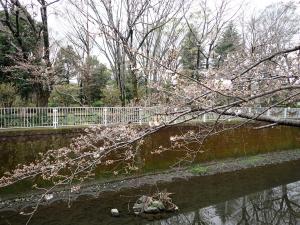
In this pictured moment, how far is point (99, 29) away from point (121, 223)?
502 centimetres

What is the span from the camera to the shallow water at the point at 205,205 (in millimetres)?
7512

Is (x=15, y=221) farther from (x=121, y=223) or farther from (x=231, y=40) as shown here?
(x=231, y=40)

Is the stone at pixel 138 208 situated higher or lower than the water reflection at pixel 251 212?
higher

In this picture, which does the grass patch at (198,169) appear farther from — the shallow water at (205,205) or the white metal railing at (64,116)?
the white metal railing at (64,116)

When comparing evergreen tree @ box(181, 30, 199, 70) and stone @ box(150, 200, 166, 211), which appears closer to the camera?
stone @ box(150, 200, 166, 211)

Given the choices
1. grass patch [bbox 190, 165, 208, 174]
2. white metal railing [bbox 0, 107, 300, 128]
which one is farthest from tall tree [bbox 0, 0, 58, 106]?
grass patch [bbox 190, 165, 208, 174]

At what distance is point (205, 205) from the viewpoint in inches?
341

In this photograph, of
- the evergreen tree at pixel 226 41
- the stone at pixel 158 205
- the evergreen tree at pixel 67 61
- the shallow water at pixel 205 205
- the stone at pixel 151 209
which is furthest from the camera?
the evergreen tree at pixel 226 41

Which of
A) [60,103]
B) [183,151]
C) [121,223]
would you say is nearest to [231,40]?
[60,103]

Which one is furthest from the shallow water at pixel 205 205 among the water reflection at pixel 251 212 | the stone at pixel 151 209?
the stone at pixel 151 209

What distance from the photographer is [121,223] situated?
717 centimetres

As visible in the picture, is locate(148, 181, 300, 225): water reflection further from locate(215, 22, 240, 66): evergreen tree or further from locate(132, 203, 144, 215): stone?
locate(215, 22, 240, 66): evergreen tree

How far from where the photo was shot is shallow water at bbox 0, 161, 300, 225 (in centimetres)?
751

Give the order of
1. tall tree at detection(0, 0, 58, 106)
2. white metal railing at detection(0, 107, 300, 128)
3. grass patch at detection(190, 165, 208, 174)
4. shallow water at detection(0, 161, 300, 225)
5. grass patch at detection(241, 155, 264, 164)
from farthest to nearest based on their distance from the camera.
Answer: grass patch at detection(241, 155, 264, 164) < grass patch at detection(190, 165, 208, 174) < tall tree at detection(0, 0, 58, 106) < white metal railing at detection(0, 107, 300, 128) < shallow water at detection(0, 161, 300, 225)
